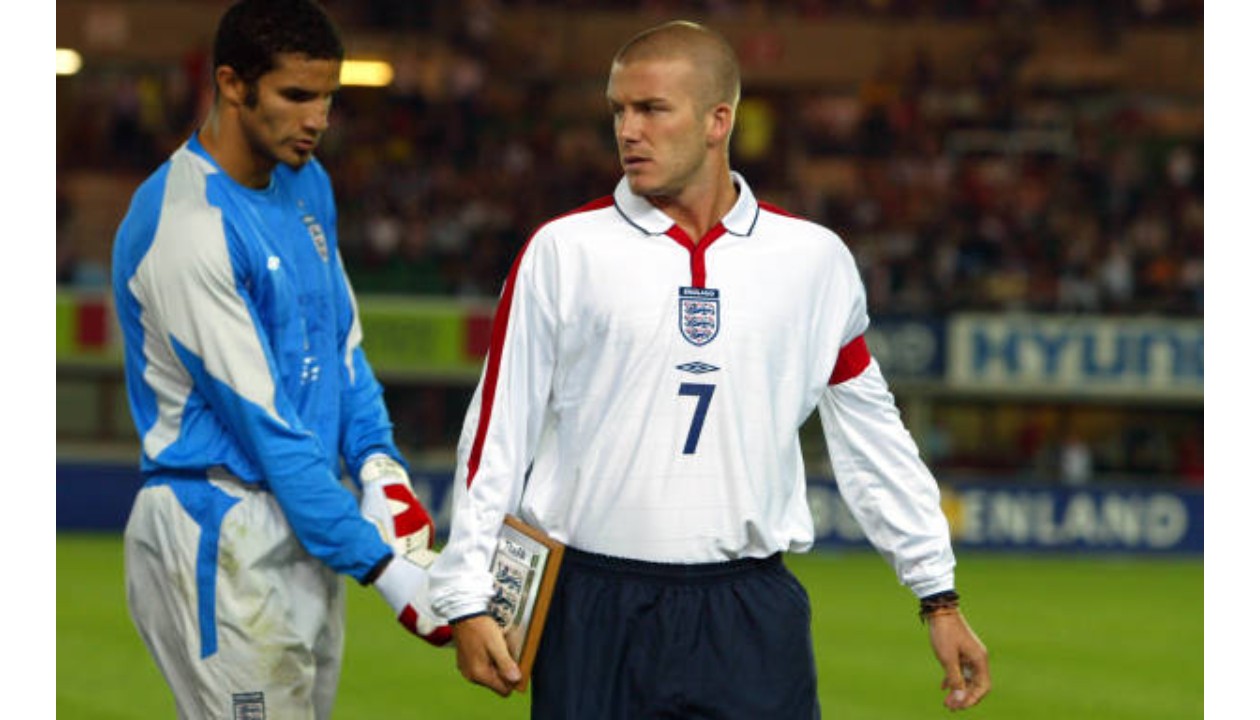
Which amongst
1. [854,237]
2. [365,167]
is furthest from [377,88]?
[854,237]

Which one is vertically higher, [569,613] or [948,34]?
[948,34]

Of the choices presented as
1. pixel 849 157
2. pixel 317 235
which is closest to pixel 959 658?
pixel 317 235

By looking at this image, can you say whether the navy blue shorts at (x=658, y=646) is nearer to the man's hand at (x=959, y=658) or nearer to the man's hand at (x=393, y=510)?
the man's hand at (x=959, y=658)

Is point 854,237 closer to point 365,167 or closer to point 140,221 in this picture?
point 365,167

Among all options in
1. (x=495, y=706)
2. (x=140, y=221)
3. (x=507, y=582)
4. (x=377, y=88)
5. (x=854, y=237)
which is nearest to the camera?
(x=507, y=582)

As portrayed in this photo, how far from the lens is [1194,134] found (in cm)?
2597

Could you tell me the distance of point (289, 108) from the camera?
429 centimetres

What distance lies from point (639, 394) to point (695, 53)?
2.34ft

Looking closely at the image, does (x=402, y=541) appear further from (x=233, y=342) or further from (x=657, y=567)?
(x=657, y=567)

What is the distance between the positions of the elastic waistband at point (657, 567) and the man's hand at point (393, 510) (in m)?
0.65

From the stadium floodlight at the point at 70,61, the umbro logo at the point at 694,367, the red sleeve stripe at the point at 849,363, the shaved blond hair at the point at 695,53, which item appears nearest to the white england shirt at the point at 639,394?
the umbro logo at the point at 694,367

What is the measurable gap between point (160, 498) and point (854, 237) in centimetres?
1963

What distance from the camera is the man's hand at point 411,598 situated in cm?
436

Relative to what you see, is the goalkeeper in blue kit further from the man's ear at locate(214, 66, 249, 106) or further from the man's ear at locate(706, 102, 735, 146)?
the man's ear at locate(706, 102, 735, 146)
